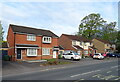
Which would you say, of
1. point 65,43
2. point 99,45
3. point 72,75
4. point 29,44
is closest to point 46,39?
point 29,44

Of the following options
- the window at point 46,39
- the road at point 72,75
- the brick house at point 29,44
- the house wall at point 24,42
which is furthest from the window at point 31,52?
the road at point 72,75

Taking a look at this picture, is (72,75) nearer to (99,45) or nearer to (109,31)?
(99,45)

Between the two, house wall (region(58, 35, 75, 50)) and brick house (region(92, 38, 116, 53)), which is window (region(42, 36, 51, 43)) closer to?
house wall (region(58, 35, 75, 50))

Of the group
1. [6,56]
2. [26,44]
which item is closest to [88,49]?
[26,44]

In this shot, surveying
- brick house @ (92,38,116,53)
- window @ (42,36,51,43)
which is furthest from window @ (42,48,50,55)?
brick house @ (92,38,116,53)

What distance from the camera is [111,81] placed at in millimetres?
9148

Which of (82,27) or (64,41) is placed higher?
(82,27)

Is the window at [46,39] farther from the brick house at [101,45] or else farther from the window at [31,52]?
the brick house at [101,45]

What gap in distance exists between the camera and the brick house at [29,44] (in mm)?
26372

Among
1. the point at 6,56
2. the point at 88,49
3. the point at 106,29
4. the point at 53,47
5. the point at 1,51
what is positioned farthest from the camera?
the point at 106,29

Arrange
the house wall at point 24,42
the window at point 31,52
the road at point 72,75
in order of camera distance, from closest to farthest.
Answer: the road at point 72,75, the house wall at point 24,42, the window at point 31,52

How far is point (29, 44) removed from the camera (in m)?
28.4

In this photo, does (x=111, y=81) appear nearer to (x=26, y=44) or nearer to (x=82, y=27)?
(x=26, y=44)

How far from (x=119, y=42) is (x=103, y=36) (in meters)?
9.90
